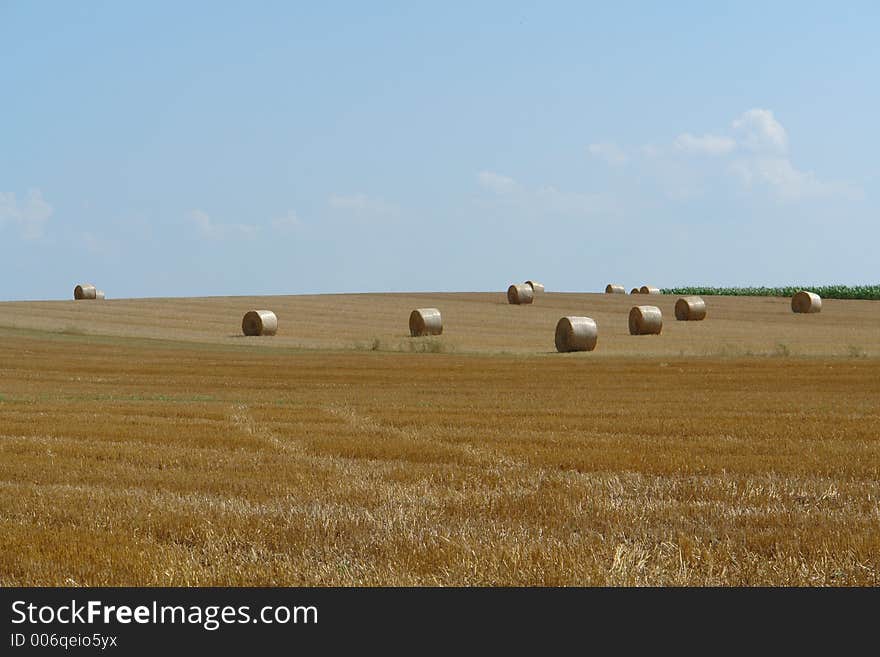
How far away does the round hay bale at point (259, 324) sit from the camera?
47750 millimetres

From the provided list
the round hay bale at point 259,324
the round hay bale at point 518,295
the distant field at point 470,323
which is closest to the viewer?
the distant field at point 470,323

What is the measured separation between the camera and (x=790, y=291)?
328 feet

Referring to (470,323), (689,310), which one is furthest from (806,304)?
(470,323)

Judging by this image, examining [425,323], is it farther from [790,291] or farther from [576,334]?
[790,291]

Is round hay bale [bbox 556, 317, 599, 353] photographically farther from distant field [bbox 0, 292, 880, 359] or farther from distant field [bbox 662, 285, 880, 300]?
distant field [bbox 662, 285, 880, 300]

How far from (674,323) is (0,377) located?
38256 mm

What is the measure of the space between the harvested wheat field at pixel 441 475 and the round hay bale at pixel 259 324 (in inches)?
673

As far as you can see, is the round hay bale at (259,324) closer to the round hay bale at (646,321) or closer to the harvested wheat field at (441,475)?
the round hay bale at (646,321)

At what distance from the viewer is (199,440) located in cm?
1425

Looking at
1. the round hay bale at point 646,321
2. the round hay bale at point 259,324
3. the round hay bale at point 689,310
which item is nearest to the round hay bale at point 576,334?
the round hay bale at point 646,321

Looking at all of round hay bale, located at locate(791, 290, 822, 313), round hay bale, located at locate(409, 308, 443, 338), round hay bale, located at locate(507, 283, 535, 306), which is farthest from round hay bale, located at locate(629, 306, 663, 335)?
round hay bale, located at locate(507, 283, 535, 306)

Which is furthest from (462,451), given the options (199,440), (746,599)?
→ (746,599)

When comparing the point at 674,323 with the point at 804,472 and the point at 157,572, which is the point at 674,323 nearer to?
the point at 804,472

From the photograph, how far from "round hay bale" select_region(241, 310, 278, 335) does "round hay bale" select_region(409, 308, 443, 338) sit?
6385mm
